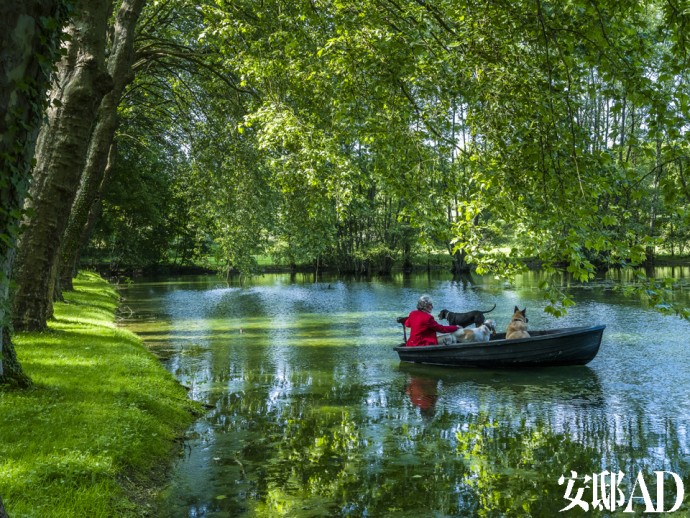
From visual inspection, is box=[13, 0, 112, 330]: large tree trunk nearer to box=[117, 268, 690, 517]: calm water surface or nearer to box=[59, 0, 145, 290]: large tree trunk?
box=[59, 0, 145, 290]: large tree trunk

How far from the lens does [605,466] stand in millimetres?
8430

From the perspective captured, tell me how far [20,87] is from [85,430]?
17.6 feet

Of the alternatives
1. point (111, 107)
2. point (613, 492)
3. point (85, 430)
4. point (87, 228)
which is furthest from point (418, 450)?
point (87, 228)

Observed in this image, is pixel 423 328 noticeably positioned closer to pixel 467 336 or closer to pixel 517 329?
pixel 467 336

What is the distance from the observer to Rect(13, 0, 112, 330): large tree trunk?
10.6 meters

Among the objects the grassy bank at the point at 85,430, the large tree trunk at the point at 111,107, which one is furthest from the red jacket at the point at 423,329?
the large tree trunk at the point at 111,107

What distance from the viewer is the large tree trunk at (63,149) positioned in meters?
10.6

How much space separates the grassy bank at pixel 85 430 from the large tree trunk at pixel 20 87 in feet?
9.81

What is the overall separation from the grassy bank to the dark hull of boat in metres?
6.94

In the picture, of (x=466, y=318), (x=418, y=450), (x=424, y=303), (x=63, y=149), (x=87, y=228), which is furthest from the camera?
(x=87, y=228)

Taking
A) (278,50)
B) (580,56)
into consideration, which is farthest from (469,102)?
(278,50)

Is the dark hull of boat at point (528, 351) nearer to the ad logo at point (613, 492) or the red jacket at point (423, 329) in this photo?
the red jacket at point (423, 329)

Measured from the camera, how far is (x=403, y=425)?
34.6ft

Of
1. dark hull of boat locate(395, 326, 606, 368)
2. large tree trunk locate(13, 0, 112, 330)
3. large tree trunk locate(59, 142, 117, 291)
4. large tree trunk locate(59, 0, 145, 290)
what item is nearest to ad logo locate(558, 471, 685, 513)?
dark hull of boat locate(395, 326, 606, 368)
